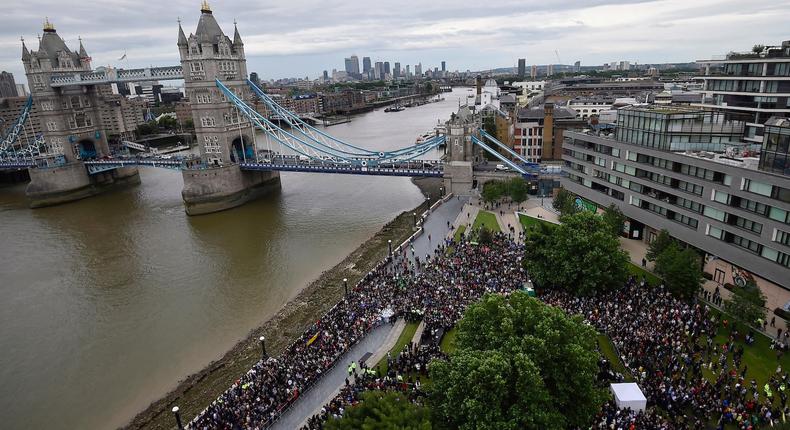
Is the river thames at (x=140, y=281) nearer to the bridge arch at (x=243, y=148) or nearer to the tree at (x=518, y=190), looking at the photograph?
the bridge arch at (x=243, y=148)

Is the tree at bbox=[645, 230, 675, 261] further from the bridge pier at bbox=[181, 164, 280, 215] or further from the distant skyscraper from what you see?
the distant skyscraper

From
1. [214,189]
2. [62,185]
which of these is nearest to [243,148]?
[214,189]

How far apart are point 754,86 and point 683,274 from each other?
23.7 m

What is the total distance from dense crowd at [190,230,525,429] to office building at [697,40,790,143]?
22.4 meters

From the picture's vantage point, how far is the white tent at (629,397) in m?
18.1

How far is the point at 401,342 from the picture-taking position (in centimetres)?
2491

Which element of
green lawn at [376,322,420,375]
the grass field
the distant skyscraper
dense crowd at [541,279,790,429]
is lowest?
green lawn at [376,322,420,375]

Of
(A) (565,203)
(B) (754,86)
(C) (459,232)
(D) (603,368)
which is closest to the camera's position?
(D) (603,368)

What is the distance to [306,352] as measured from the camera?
24.0 metres

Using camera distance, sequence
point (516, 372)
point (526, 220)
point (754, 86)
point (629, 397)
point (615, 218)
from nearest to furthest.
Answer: point (516, 372) < point (629, 397) < point (615, 218) < point (754, 86) < point (526, 220)

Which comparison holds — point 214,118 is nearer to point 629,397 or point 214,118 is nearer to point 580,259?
point 580,259

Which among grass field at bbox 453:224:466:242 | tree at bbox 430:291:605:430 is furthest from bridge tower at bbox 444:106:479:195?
tree at bbox 430:291:605:430

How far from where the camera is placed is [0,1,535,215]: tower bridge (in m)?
56.9

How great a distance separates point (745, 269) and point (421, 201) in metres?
34.8
